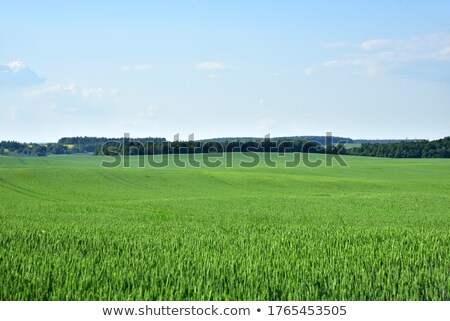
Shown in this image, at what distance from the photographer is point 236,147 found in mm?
106750

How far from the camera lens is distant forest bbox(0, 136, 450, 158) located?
105125mm

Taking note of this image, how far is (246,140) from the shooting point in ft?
364

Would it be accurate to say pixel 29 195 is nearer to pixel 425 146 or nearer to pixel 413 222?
pixel 413 222

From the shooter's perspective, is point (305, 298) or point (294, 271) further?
point (294, 271)

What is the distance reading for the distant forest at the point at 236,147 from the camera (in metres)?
105

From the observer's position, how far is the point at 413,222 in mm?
25000

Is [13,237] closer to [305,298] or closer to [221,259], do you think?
[221,259]

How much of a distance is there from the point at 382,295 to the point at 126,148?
99041 mm

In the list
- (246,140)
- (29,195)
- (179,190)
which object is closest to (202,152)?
(246,140)

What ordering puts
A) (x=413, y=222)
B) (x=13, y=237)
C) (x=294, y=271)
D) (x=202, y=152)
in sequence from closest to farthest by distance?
(x=294, y=271), (x=13, y=237), (x=413, y=222), (x=202, y=152)

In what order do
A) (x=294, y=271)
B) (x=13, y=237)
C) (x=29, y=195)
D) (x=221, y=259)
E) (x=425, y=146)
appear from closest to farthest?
(x=294, y=271) < (x=221, y=259) < (x=13, y=237) < (x=29, y=195) < (x=425, y=146)

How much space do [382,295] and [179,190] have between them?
4787 cm

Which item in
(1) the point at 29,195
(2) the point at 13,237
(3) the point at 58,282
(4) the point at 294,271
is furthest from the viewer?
(1) the point at 29,195

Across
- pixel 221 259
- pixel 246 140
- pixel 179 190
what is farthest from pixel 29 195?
pixel 246 140
